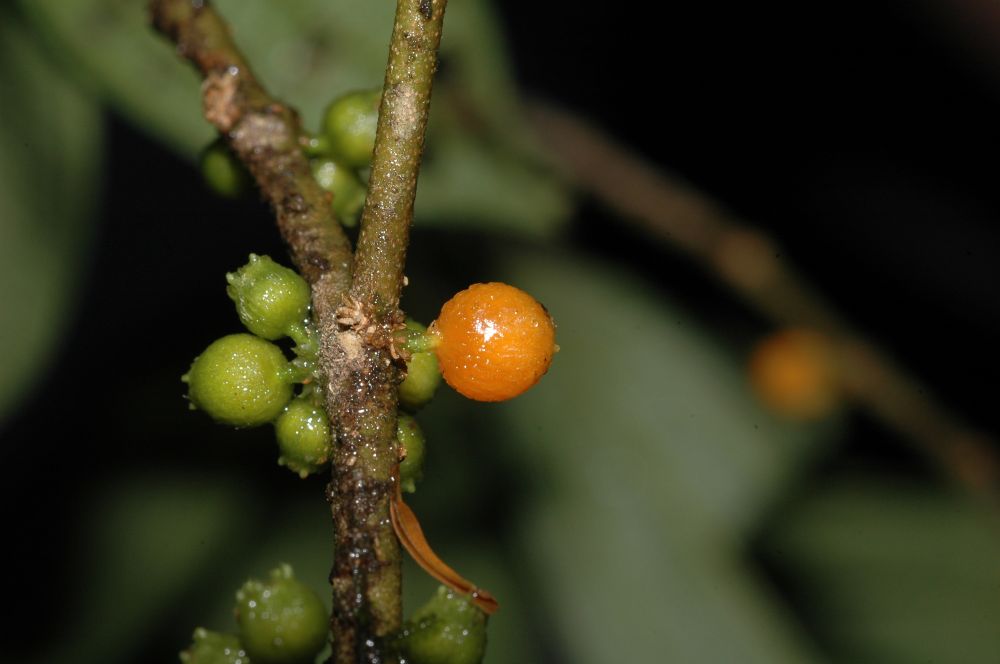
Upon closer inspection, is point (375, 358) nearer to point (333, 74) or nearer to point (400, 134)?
point (400, 134)

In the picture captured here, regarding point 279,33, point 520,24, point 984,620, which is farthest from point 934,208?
point 279,33

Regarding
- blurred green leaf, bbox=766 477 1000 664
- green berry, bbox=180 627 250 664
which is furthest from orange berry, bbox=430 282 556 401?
blurred green leaf, bbox=766 477 1000 664

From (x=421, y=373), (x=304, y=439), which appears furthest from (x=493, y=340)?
(x=304, y=439)

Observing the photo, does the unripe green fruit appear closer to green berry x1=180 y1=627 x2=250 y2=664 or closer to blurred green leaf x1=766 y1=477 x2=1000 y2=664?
green berry x1=180 y1=627 x2=250 y2=664

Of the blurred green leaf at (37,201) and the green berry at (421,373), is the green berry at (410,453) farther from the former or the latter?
the blurred green leaf at (37,201)

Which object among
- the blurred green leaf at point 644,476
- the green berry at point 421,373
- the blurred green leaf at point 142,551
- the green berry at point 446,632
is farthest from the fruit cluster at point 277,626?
the blurred green leaf at point 644,476
